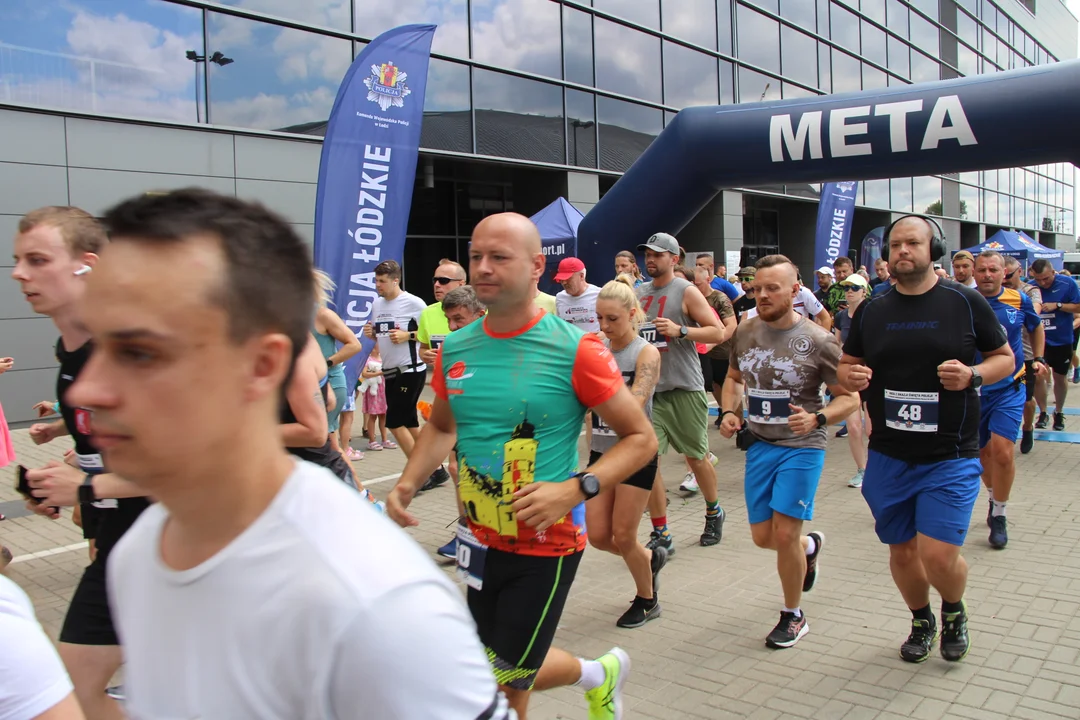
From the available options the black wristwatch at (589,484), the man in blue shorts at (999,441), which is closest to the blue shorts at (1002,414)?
the man in blue shorts at (999,441)

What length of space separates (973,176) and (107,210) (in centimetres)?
3993

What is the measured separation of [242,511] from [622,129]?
18981 mm

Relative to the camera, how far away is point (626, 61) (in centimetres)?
1908

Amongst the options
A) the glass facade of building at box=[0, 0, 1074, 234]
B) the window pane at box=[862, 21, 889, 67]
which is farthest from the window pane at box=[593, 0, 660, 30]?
the window pane at box=[862, 21, 889, 67]

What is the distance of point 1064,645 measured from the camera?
13.5 ft

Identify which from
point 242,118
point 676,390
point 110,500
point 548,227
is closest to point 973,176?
point 548,227

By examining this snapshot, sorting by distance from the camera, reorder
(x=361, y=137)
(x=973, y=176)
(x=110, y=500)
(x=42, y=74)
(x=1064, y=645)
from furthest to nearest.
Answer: (x=973, y=176) → (x=42, y=74) → (x=361, y=137) → (x=1064, y=645) → (x=110, y=500)

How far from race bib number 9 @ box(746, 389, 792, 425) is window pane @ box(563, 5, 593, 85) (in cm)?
1472

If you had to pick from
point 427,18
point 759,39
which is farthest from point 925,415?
point 759,39

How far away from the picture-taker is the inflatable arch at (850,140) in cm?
651

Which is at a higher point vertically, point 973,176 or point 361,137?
point 973,176

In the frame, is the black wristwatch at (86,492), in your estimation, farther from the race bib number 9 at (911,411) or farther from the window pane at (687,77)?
the window pane at (687,77)

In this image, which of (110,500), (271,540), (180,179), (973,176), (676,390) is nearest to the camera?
(271,540)

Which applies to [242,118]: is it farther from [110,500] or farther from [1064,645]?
[1064,645]
